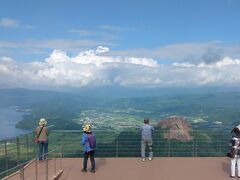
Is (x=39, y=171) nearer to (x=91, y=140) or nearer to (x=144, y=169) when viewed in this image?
(x=91, y=140)

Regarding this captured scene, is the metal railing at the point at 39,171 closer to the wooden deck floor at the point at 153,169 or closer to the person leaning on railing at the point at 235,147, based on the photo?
the wooden deck floor at the point at 153,169

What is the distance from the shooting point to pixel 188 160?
15406 mm

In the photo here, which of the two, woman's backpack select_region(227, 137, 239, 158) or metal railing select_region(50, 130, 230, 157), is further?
metal railing select_region(50, 130, 230, 157)

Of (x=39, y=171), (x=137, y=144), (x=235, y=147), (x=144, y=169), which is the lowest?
(x=144, y=169)

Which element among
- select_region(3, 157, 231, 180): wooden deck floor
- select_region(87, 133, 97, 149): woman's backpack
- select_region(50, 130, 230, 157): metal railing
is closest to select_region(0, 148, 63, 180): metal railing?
select_region(3, 157, 231, 180): wooden deck floor

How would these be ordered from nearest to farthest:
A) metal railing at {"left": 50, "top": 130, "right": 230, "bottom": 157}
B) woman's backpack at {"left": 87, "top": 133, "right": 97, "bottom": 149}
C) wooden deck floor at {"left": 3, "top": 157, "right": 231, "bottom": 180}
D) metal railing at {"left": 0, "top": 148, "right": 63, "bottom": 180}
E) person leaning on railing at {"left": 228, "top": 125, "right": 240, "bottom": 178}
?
metal railing at {"left": 0, "top": 148, "right": 63, "bottom": 180} → person leaning on railing at {"left": 228, "top": 125, "right": 240, "bottom": 178} → wooden deck floor at {"left": 3, "top": 157, "right": 231, "bottom": 180} → woman's backpack at {"left": 87, "top": 133, "right": 97, "bottom": 149} → metal railing at {"left": 50, "top": 130, "right": 230, "bottom": 157}

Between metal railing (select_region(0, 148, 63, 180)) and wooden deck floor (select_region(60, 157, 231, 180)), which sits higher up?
metal railing (select_region(0, 148, 63, 180))

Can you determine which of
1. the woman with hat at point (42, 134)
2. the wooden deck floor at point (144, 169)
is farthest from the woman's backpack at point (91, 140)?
the woman with hat at point (42, 134)

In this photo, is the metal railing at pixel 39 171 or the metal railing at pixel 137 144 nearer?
the metal railing at pixel 39 171

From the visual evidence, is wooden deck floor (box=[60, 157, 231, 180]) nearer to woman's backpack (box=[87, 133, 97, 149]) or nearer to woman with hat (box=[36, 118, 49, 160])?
woman's backpack (box=[87, 133, 97, 149])

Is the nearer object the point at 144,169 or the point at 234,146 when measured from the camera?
the point at 234,146

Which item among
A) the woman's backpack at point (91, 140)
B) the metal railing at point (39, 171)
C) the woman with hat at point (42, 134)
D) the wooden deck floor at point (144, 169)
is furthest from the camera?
the woman with hat at point (42, 134)

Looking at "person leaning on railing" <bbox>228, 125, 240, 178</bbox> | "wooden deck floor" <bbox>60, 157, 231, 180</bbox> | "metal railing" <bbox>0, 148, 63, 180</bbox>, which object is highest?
"person leaning on railing" <bbox>228, 125, 240, 178</bbox>

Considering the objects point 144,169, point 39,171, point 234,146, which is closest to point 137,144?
point 144,169
